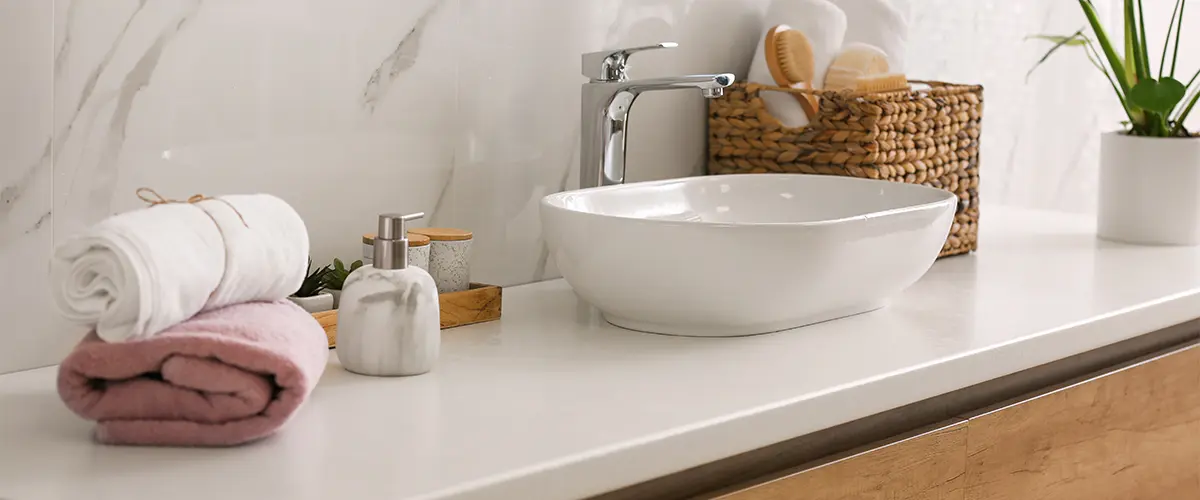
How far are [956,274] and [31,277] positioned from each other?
1.08m

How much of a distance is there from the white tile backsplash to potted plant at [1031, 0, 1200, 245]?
0.60m

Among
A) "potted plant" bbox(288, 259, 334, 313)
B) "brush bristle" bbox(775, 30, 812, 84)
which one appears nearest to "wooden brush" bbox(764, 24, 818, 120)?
"brush bristle" bbox(775, 30, 812, 84)

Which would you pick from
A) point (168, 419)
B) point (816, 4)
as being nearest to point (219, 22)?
point (168, 419)

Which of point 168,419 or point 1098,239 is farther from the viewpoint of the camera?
point 1098,239

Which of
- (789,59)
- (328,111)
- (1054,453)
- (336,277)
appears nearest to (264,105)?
(328,111)

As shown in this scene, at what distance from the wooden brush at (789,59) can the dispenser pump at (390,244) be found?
2.38 feet

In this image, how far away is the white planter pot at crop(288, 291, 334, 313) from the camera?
1.11 meters

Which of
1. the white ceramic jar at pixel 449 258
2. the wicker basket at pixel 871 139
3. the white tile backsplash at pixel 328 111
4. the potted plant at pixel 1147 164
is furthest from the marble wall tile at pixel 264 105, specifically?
the potted plant at pixel 1147 164

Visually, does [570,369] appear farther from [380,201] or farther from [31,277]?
[31,277]

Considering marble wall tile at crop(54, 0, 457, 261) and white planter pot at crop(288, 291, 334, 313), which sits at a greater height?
marble wall tile at crop(54, 0, 457, 261)

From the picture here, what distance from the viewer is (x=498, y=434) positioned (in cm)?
85

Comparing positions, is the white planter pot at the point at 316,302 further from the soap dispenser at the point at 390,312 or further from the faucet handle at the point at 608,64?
the faucet handle at the point at 608,64

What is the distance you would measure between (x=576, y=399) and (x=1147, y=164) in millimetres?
1215

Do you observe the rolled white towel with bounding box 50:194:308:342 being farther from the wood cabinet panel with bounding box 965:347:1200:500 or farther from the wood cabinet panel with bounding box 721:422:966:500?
the wood cabinet panel with bounding box 965:347:1200:500
